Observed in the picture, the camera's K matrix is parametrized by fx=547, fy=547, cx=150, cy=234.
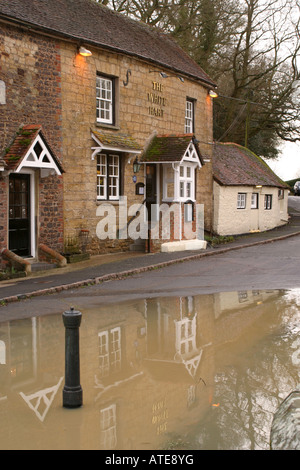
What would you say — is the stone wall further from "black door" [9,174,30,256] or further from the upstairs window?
"black door" [9,174,30,256]

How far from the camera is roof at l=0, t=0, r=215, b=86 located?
1527 centimetres

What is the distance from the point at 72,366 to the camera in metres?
5.70

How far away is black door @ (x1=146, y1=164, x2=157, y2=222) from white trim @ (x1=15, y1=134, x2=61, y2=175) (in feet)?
18.5

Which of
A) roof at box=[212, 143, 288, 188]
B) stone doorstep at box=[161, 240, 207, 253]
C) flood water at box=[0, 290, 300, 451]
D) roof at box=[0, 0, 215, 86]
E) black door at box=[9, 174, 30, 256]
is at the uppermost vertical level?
roof at box=[0, 0, 215, 86]

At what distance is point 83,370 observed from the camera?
694 centimetres

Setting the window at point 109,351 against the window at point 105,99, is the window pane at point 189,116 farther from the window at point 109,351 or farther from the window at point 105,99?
the window at point 109,351

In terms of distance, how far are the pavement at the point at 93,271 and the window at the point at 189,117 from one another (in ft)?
16.7

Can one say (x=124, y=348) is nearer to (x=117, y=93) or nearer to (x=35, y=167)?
(x=35, y=167)

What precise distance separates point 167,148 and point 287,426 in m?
15.9

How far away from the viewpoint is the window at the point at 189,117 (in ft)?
74.8

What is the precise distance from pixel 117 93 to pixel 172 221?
477 cm

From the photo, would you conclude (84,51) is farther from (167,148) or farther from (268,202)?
(268,202)

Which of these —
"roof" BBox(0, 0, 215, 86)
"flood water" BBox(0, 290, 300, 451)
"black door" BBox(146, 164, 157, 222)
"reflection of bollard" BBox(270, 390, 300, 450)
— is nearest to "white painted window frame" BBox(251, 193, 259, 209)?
"roof" BBox(0, 0, 215, 86)
